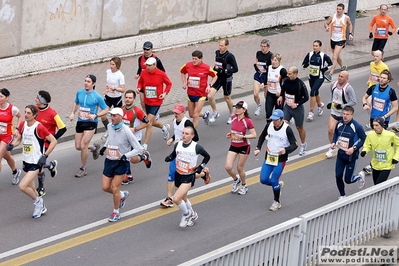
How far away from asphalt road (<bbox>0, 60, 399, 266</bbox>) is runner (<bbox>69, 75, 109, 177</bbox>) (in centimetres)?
51

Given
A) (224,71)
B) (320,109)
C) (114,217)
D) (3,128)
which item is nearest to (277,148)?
(114,217)

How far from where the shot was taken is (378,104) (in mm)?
14984

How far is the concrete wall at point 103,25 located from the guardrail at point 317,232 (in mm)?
11323

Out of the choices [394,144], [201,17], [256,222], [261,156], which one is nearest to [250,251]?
[256,222]

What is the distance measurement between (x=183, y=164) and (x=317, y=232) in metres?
2.73

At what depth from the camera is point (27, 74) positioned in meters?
20.2

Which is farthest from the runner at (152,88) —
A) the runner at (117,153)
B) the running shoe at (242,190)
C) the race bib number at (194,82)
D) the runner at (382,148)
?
the runner at (382,148)

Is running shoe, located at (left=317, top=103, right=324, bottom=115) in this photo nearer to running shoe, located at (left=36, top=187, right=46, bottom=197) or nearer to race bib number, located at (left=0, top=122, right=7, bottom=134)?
running shoe, located at (left=36, top=187, right=46, bottom=197)

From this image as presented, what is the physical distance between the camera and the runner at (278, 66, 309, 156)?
49.7 ft

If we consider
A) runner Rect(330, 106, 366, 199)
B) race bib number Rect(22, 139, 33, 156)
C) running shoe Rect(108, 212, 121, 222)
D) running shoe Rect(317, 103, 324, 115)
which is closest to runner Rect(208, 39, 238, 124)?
running shoe Rect(317, 103, 324, 115)

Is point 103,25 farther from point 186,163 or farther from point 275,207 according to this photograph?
point 186,163

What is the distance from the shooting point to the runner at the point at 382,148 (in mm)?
12305

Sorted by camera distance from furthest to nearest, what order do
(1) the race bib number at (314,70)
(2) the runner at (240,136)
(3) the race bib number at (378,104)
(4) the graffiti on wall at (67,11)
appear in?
(4) the graffiti on wall at (67,11) → (1) the race bib number at (314,70) → (3) the race bib number at (378,104) → (2) the runner at (240,136)

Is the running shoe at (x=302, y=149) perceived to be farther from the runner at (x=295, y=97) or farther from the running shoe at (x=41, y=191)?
the running shoe at (x=41, y=191)
